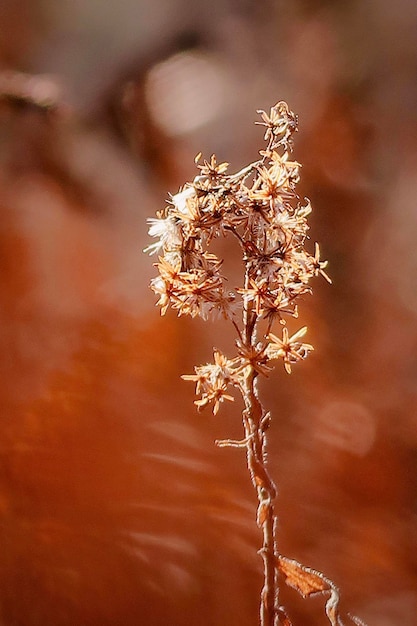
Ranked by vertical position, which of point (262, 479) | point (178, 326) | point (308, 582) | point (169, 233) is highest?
point (178, 326)

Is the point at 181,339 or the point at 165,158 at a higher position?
the point at 165,158

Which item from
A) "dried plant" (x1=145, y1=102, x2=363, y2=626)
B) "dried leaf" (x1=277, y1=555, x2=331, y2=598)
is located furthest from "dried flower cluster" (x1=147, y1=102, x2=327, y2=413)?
"dried leaf" (x1=277, y1=555, x2=331, y2=598)

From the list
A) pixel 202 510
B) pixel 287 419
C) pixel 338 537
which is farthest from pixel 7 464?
pixel 338 537

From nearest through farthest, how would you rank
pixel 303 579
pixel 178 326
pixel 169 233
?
pixel 169 233 → pixel 303 579 → pixel 178 326

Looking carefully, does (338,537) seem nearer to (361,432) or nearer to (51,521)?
(361,432)

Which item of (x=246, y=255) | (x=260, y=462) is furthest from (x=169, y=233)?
(x=260, y=462)

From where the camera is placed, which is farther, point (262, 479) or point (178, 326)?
point (178, 326)

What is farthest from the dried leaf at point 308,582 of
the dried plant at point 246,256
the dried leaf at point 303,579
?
the dried plant at point 246,256

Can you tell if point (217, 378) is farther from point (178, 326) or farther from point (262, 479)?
point (178, 326)
